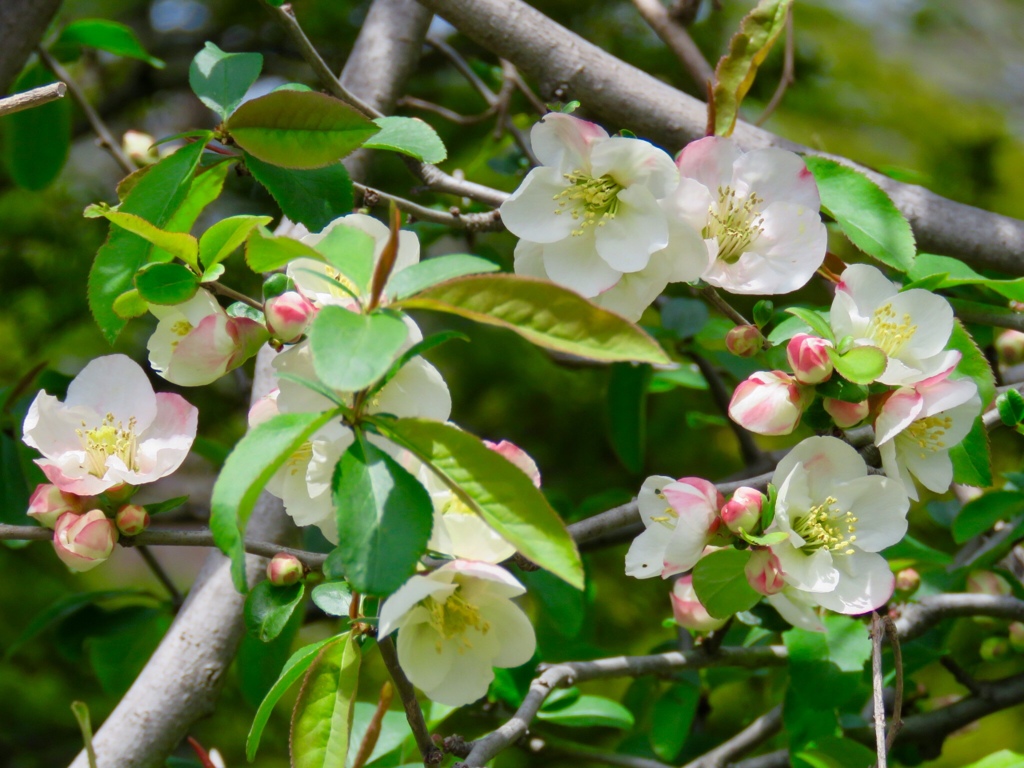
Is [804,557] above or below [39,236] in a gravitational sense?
above

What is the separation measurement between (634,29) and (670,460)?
103 centimetres

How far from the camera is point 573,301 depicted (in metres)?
0.56

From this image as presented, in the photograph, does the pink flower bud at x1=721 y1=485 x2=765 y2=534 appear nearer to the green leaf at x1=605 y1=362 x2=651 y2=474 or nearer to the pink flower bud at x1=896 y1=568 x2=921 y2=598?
the pink flower bud at x1=896 y1=568 x2=921 y2=598

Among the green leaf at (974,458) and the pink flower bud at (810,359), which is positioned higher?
the pink flower bud at (810,359)

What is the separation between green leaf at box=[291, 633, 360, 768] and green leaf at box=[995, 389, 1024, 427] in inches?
24.3

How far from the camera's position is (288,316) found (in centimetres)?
70

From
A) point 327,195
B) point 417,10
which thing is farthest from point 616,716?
point 417,10

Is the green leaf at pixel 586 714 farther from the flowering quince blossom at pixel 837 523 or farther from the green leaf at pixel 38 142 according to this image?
the green leaf at pixel 38 142

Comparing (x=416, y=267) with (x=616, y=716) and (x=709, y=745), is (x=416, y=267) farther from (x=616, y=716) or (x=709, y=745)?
(x=709, y=745)

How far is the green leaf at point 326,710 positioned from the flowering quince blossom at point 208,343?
24 cm

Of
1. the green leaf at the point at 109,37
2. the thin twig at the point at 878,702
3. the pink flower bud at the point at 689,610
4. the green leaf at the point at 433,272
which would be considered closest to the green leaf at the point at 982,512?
the pink flower bud at the point at 689,610

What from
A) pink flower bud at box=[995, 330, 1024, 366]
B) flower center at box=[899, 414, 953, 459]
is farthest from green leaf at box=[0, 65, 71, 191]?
pink flower bud at box=[995, 330, 1024, 366]

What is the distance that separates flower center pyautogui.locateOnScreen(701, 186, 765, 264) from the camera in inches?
32.2

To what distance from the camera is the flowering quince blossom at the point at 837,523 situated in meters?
0.76
